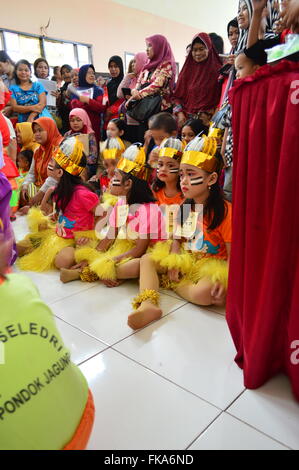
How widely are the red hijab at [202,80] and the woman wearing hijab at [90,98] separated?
1553 mm

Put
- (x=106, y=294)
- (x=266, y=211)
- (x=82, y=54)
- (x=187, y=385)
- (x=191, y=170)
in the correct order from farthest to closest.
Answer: (x=82, y=54)
(x=106, y=294)
(x=191, y=170)
(x=187, y=385)
(x=266, y=211)

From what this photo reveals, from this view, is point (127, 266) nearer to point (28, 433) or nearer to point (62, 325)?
point (62, 325)

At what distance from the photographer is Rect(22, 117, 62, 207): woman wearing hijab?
354 centimetres

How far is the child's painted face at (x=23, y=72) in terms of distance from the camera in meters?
4.22

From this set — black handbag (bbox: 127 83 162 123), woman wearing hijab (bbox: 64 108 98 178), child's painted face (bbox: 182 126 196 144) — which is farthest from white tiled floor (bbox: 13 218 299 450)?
woman wearing hijab (bbox: 64 108 98 178)

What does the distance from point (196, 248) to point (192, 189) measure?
0.31 meters

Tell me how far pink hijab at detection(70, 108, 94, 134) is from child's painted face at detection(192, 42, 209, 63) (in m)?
1.61

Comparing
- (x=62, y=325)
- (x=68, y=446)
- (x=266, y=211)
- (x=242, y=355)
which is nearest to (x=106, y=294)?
(x=62, y=325)

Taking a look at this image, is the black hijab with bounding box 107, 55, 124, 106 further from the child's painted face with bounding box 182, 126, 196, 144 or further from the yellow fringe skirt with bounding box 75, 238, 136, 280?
the yellow fringe skirt with bounding box 75, 238, 136, 280

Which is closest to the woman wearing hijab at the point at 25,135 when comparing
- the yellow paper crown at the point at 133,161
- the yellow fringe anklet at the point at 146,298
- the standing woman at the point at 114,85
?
the standing woman at the point at 114,85

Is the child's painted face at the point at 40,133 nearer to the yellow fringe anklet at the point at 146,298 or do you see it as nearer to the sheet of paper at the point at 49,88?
the sheet of paper at the point at 49,88

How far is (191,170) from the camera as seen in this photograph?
1654 mm

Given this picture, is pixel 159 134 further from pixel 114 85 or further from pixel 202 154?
pixel 114 85
